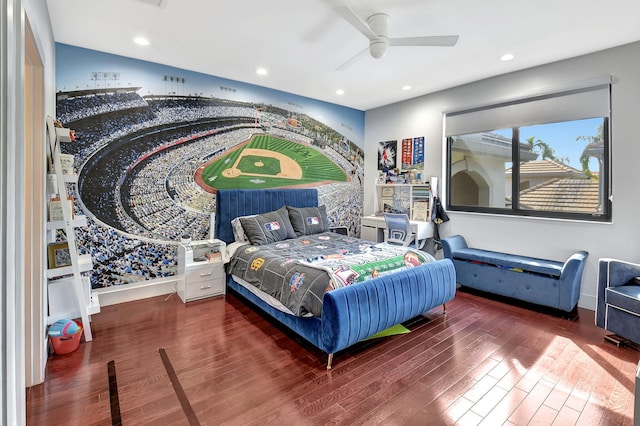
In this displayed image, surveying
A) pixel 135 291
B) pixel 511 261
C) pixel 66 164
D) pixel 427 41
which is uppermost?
pixel 427 41

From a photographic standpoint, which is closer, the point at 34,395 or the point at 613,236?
the point at 34,395

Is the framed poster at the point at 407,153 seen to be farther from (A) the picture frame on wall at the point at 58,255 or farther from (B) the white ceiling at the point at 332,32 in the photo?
(A) the picture frame on wall at the point at 58,255

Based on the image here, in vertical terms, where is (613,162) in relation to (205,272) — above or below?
above

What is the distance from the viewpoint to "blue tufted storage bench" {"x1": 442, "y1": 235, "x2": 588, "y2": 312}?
319 cm

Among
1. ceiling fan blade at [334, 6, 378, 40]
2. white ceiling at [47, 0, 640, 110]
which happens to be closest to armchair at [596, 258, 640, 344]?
white ceiling at [47, 0, 640, 110]

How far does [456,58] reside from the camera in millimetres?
3445

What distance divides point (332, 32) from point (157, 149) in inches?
92.9

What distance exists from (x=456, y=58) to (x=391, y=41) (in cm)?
116

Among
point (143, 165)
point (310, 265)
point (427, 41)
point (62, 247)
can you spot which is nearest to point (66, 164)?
point (62, 247)

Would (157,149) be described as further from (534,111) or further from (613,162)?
(613,162)

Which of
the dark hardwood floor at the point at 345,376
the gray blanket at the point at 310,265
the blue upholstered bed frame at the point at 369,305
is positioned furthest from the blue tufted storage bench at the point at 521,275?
the gray blanket at the point at 310,265

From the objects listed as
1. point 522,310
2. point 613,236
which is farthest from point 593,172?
point 522,310

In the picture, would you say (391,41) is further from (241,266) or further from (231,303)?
(231,303)

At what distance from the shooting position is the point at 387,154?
17.7 feet
